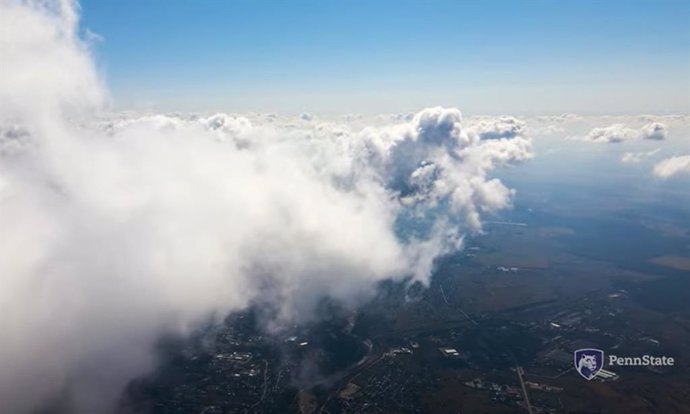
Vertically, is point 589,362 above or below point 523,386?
below

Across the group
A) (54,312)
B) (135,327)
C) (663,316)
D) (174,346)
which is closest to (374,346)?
(174,346)

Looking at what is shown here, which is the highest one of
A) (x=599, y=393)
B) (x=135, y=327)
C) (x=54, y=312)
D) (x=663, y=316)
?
(x=54, y=312)

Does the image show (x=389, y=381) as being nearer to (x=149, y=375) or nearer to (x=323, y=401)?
(x=323, y=401)

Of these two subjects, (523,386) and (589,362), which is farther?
(589,362)

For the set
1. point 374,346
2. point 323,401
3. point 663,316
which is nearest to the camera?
point 323,401

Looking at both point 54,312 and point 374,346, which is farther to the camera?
point 374,346

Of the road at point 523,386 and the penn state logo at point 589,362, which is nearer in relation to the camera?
the road at point 523,386

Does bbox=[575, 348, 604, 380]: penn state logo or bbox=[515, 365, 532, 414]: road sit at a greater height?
bbox=[515, 365, 532, 414]: road

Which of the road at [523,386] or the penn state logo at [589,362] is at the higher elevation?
the road at [523,386]
